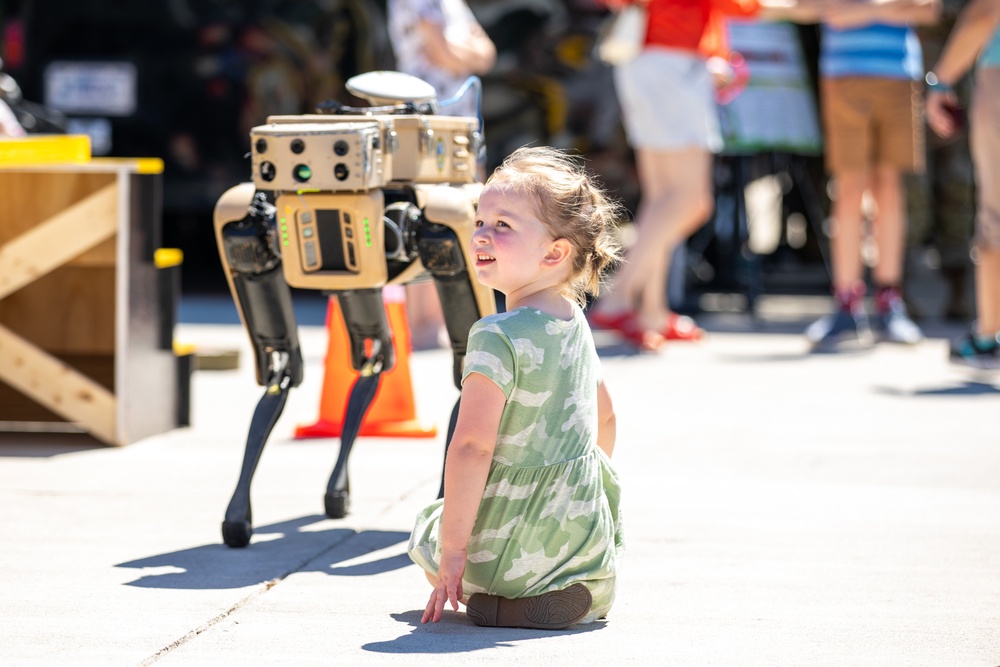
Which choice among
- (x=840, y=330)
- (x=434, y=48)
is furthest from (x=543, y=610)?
(x=840, y=330)

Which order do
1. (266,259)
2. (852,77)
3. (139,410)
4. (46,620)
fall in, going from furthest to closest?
(852,77) → (139,410) → (266,259) → (46,620)

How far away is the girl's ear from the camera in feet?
10.8

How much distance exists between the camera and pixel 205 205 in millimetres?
10648

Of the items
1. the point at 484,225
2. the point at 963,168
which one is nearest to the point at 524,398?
the point at 484,225

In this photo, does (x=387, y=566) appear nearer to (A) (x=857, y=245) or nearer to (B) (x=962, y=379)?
(B) (x=962, y=379)

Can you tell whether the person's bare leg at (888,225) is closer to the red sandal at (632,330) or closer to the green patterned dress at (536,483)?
the red sandal at (632,330)

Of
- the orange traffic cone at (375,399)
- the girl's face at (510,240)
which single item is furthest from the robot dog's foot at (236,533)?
the orange traffic cone at (375,399)

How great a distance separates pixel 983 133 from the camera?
23.5ft

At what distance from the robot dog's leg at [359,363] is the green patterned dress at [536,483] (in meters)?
0.97

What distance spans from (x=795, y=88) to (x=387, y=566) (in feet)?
23.0

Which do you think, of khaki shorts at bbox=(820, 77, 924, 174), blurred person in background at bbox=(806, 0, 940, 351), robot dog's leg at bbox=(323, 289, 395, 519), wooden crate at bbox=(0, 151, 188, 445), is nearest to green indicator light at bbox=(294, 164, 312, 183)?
robot dog's leg at bbox=(323, 289, 395, 519)

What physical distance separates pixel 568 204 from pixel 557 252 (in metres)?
0.10

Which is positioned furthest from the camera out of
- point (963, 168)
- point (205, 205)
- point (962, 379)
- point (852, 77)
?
point (205, 205)

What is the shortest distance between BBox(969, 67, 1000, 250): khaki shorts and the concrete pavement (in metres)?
0.84
